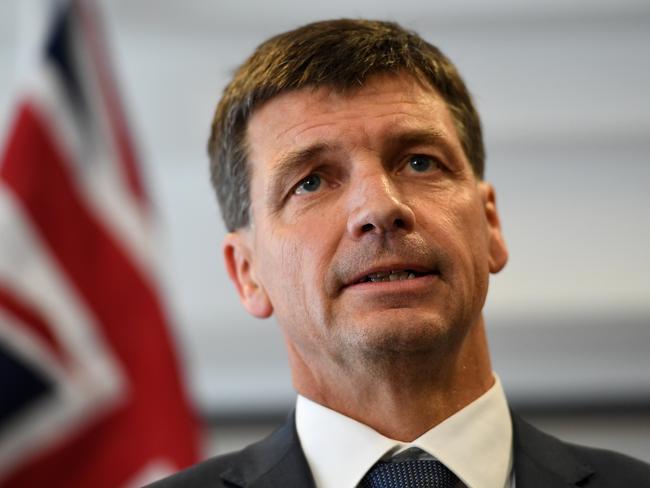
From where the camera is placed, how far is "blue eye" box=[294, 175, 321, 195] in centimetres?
173

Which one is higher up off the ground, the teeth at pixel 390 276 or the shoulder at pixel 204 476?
the teeth at pixel 390 276

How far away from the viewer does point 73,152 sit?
10.3 feet

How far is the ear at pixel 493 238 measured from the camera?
1.87 meters

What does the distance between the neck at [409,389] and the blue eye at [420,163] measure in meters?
0.27

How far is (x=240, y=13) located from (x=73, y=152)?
1129 mm

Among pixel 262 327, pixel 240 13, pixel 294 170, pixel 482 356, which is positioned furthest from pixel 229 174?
pixel 240 13

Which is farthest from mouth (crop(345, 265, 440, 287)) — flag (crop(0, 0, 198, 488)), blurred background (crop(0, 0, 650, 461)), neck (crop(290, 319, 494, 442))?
blurred background (crop(0, 0, 650, 461))

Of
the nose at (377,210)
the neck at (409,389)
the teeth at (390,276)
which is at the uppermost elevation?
the nose at (377,210)

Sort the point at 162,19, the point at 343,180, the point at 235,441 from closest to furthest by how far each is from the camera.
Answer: the point at 343,180 → the point at 235,441 → the point at 162,19

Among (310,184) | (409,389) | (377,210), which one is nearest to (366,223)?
(377,210)

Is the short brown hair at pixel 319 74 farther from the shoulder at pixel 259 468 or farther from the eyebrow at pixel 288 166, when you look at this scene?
the shoulder at pixel 259 468

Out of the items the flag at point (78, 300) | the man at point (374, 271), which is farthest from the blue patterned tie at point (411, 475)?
the flag at point (78, 300)

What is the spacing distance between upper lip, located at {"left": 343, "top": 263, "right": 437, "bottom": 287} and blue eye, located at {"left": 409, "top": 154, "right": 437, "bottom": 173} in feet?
0.63

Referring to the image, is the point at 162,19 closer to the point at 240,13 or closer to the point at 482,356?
the point at 240,13
